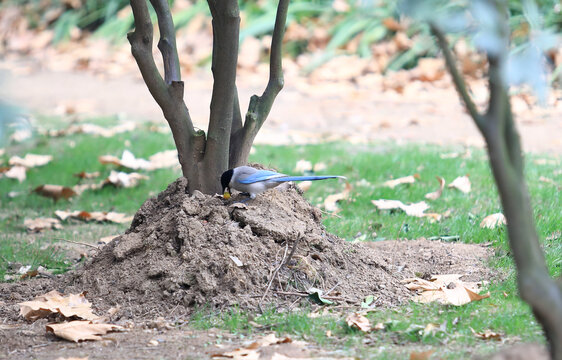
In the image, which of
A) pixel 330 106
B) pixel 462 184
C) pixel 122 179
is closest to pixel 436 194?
pixel 462 184

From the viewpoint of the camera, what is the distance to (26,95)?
1033 centimetres

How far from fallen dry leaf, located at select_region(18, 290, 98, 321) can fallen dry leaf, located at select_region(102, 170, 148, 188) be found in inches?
113

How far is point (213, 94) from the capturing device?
367cm

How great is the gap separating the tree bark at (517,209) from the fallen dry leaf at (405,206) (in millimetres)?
3023

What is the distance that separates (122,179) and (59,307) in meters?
3.05

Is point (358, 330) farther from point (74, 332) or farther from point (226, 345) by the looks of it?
point (74, 332)

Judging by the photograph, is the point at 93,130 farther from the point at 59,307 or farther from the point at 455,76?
the point at 455,76

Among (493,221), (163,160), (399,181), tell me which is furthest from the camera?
(163,160)

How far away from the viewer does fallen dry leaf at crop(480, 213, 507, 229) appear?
446cm

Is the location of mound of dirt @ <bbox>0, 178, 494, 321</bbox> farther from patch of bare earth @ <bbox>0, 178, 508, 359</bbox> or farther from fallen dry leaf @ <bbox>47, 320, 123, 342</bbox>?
fallen dry leaf @ <bbox>47, 320, 123, 342</bbox>

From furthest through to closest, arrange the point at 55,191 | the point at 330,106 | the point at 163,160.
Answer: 1. the point at 330,106
2. the point at 163,160
3. the point at 55,191

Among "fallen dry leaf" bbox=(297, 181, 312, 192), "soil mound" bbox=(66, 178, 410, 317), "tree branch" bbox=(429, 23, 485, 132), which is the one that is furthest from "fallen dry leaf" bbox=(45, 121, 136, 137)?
"tree branch" bbox=(429, 23, 485, 132)

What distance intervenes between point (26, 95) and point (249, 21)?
12.7ft

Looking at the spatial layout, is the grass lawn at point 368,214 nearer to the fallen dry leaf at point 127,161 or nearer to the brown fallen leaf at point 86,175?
the brown fallen leaf at point 86,175
